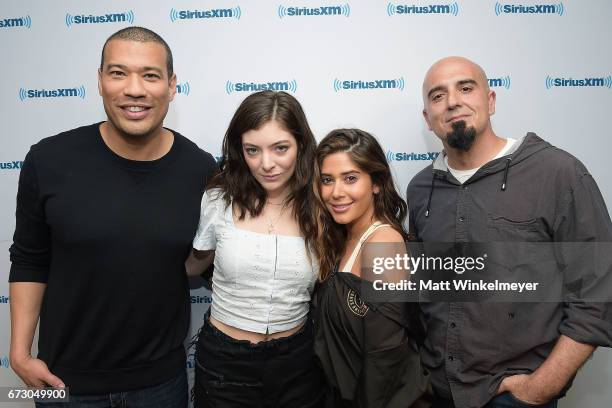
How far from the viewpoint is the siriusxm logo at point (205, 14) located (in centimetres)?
205

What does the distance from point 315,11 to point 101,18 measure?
110 centimetres

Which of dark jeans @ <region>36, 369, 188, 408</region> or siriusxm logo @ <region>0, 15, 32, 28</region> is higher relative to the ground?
siriusxm logo @ <region>0, 15, 32, 28</region>

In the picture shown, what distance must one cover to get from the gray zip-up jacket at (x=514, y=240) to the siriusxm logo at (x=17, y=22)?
2.28 m

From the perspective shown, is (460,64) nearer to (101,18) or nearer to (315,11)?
(315,11)

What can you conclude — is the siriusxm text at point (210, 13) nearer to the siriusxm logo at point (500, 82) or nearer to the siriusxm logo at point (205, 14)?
the siriusxm logo at point (205, 14)

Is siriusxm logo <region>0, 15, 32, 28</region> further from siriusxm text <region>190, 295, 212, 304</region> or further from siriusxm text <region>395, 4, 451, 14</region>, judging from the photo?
siriusxm text <region>395, 4, 451, 14</region>

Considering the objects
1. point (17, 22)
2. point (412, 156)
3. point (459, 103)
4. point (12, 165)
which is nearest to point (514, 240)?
point (459, 103)

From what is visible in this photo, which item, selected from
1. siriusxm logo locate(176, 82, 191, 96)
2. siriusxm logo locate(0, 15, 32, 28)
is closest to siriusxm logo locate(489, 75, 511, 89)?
siriusxm logo locate(176, 82, 191, 96)

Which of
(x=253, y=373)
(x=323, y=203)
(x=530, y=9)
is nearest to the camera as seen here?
(x=253, y=373)

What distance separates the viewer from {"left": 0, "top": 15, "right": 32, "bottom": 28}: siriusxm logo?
2.12 meters

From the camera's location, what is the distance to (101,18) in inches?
82.3

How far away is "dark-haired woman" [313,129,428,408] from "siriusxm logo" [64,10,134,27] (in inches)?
50.9

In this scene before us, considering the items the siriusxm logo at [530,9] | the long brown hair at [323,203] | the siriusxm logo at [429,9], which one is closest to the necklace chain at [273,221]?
the long brown hair at [323,203]

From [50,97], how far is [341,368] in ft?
6.52
